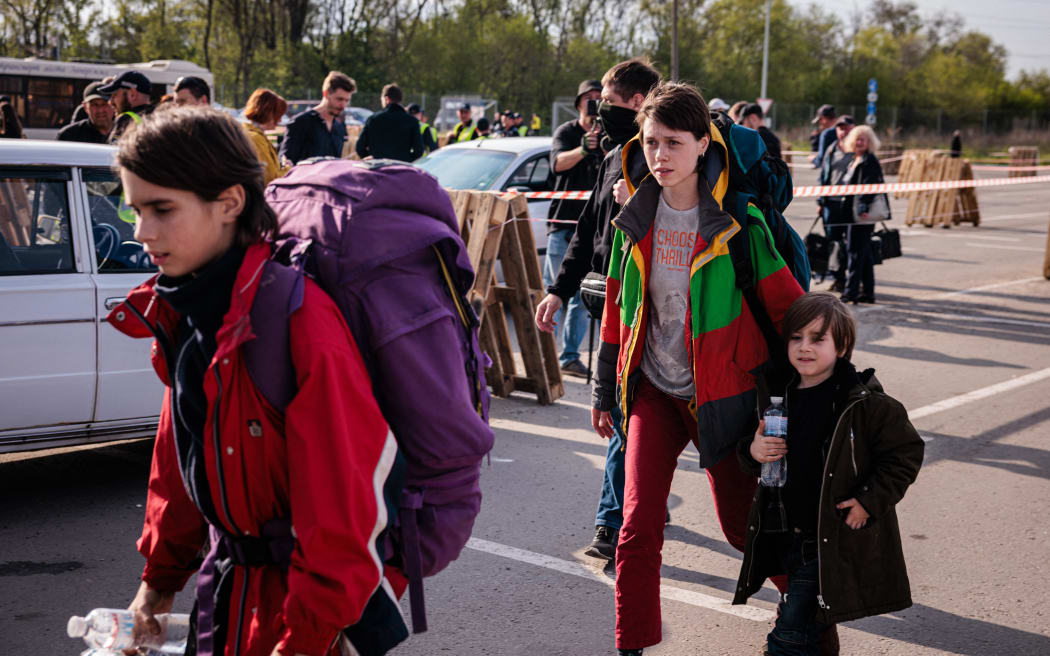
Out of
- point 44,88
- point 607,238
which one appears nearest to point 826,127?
point 607,238

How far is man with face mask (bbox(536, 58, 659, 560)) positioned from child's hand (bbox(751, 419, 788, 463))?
3.41ft

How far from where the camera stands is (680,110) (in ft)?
11.1

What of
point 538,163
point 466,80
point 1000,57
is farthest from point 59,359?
point 1000,57

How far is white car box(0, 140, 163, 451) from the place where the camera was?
4992 mm

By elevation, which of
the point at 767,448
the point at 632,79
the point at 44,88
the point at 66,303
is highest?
the point at 44,88

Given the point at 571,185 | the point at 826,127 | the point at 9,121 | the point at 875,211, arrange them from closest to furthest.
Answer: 1. the point at 571,185
2. the point at 9,121
3. the point at 875,211
4. the point at 826,127

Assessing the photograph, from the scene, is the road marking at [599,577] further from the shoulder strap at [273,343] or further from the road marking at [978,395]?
the road marking at [978,395]

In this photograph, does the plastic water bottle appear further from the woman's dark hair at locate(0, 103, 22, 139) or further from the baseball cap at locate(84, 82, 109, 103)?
the woman's dark hair at locate(0, 103, 22, 139)

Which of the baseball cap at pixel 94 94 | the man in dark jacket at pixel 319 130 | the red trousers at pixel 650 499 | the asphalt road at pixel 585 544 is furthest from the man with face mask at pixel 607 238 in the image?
the baseball cap at pixel 94 94

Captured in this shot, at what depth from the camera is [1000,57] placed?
84062mm

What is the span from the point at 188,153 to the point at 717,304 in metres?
2.02

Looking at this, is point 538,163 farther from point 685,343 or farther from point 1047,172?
point 1047,172

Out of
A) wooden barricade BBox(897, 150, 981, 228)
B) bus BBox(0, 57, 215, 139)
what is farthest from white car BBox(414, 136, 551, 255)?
bus BBox(0, 57, 215, 139)

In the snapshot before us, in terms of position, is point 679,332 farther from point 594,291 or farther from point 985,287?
point 985,287
